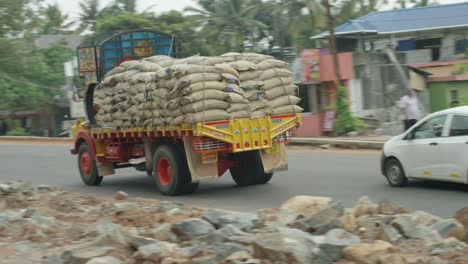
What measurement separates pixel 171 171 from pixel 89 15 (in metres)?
54.0

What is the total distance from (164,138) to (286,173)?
12.1 ft

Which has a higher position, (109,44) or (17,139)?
(109,44)

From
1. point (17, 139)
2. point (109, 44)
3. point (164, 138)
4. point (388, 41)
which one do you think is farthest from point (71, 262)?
point (388, 41)

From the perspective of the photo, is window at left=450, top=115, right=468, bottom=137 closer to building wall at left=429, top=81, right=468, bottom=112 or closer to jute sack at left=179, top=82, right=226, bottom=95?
jute sack at left=179, top=82, right=226, bottom=95

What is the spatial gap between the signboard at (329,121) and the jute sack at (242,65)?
587 inches

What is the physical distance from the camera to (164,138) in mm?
13531

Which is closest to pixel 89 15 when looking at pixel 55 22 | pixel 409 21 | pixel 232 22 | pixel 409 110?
pixel 55 22

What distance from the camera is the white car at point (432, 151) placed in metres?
11.7

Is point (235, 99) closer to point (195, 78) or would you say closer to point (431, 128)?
point (195, 78)

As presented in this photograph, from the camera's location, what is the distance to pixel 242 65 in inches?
501

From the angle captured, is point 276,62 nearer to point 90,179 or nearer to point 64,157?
point 90,179

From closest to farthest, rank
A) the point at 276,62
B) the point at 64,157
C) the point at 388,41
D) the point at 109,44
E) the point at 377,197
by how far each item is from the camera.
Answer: the point at 377,197, the point at 276,62, the point at 109,44, the point at 64,157, the point at 388,41

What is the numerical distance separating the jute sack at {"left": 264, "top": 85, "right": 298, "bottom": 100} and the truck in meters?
0.40

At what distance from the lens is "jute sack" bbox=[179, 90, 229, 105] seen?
39.3 feet
